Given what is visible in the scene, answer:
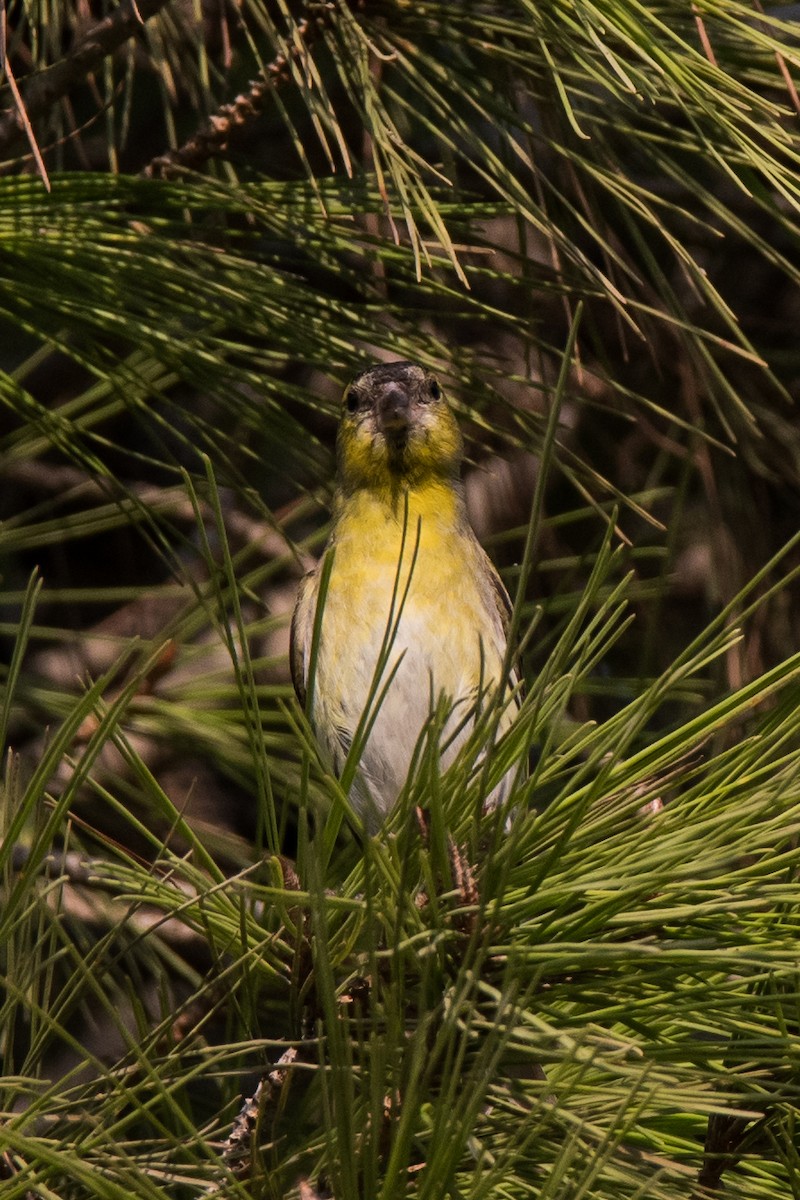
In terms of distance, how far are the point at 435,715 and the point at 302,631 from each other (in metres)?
1.87

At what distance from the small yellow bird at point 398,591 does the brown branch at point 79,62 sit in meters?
0.85

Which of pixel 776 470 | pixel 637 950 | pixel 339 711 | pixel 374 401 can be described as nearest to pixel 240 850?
pixel 339 711

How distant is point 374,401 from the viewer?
3.48m

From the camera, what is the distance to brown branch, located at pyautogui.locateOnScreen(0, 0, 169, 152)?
8.25 ft

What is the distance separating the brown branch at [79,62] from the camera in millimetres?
2516

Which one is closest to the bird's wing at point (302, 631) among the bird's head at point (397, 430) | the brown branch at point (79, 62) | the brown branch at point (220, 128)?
the bird's head at point (397, 430)

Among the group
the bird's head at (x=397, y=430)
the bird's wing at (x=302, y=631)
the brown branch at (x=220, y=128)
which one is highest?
the brown branch at (x=220, y=128)

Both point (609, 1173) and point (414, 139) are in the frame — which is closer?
point (609, 1173)

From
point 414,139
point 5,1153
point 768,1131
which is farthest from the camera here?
point 414,139

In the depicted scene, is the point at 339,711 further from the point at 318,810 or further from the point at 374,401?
the point at 318,810

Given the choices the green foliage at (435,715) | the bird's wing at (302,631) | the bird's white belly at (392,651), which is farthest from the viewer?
the bird's wing at (302,631)

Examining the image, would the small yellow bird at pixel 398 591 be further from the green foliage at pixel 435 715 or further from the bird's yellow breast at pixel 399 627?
the green foliage at pixel 435 715

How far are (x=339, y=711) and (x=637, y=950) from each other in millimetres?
1758

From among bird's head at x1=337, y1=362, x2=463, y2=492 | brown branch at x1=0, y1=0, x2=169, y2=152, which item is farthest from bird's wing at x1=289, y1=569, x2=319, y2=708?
brown branch at x1=0, y1=0, x2=169, y2=152
